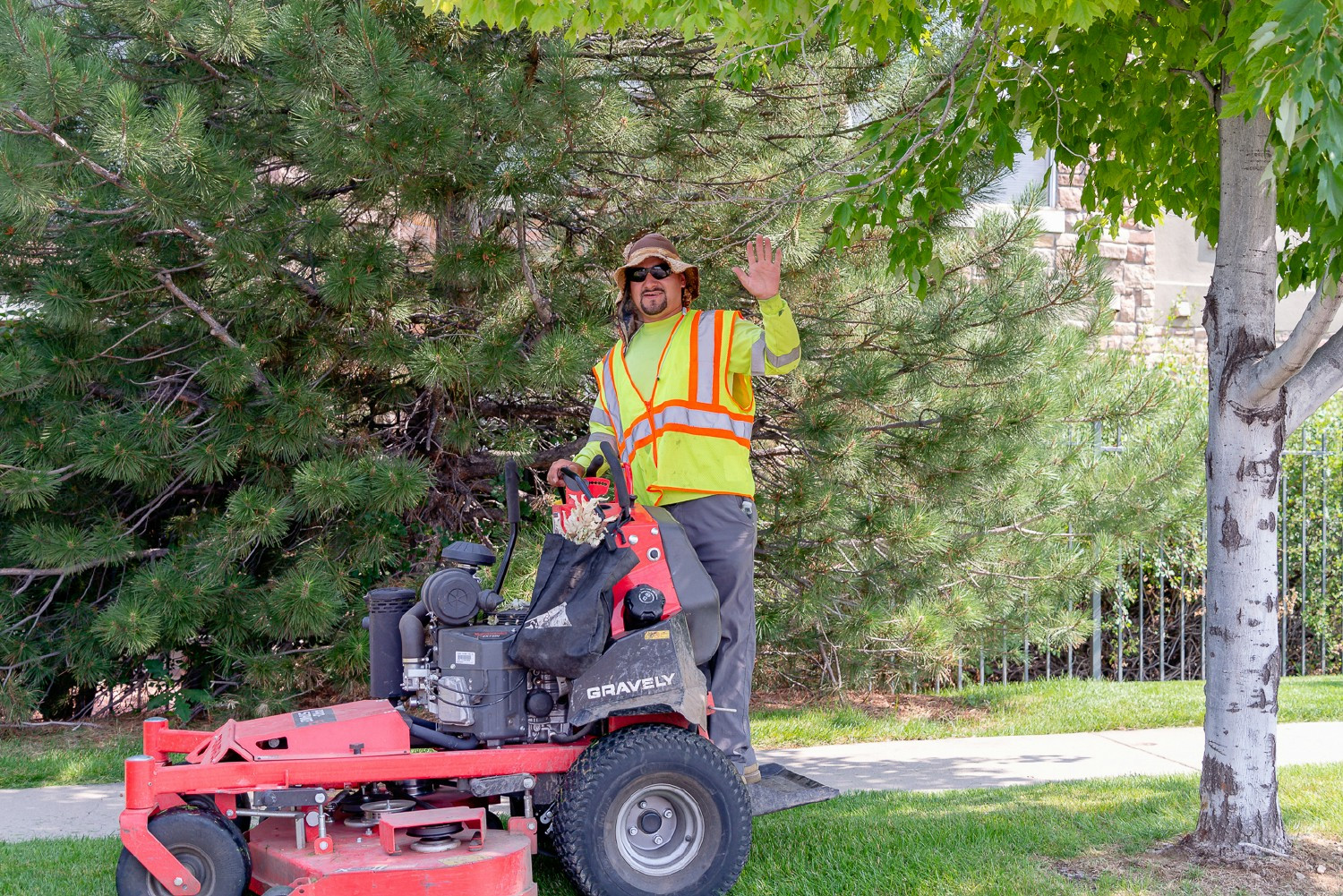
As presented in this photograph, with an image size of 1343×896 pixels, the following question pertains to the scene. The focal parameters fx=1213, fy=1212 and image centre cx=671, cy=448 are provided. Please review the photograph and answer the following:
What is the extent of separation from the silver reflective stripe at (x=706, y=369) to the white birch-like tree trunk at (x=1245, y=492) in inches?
70.3

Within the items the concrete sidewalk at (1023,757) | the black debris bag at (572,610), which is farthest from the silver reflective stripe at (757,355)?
the concrete sidewalk at (1023,757)

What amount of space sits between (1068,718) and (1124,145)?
142 inches

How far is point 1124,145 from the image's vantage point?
17.0ft

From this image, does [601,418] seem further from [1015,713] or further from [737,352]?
[1015,713]

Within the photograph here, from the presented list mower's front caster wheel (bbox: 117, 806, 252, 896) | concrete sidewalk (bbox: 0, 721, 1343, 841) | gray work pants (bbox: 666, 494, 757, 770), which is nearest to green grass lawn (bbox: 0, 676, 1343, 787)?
concrete sidewalk (bbox: 0, 721, 1343, 841)

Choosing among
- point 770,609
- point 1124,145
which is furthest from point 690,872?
point 1124,145

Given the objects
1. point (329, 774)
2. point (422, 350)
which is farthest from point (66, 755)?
point (329, 774)

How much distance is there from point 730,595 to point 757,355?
88 centimetres

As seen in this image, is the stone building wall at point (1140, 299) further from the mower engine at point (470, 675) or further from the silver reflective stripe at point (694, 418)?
the mower engine at point (470, 675)

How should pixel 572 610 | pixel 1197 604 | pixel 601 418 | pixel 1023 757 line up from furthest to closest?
1. pixel 1197 604
2. pixel 1023 757
3. pixel 601 418
4. pixel 572 610

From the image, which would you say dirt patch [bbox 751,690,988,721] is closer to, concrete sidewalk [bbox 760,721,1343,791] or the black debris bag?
concrete sidewalk [bbox 760,721,1343,791]

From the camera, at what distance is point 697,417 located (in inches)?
177

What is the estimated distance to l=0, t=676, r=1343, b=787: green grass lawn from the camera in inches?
242

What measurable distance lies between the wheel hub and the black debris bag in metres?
0.48
